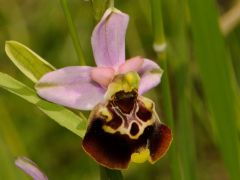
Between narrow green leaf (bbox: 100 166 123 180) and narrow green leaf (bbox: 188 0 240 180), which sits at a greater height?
narrow green leaf (bbox: 188 0 240 180)

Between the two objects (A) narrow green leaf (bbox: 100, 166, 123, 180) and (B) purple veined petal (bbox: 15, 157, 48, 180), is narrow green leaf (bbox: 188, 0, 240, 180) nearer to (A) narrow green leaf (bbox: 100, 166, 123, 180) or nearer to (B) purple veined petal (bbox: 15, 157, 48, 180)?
(A) narrow green leaf (bbox: 100, 166, 123, 180)

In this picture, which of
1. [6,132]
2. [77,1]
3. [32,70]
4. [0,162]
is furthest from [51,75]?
[77,1]

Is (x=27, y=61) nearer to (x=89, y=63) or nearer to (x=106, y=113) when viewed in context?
(x=106, y=113)

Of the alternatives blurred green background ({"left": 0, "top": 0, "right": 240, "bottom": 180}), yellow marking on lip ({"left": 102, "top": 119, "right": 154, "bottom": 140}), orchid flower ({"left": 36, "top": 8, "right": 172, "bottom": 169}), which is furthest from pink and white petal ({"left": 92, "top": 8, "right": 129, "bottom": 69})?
blurred green background ({"left": 0, "top": 0, "right": 240, "bottom": 180})

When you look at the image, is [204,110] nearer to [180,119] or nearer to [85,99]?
[180,119]

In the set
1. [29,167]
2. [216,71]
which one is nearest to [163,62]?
[216,71]
